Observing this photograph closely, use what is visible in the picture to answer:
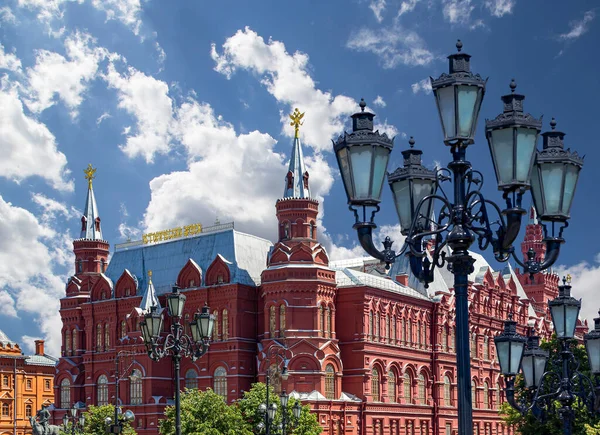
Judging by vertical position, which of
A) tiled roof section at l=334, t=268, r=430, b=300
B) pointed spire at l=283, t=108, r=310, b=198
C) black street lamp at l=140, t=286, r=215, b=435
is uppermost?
pointed spire at l=283, t=108, r=310, b=198

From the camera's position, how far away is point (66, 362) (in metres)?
82.8

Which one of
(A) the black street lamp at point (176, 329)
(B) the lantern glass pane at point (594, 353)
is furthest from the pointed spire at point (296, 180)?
(B) the lantern glass pane at point (594, 353)

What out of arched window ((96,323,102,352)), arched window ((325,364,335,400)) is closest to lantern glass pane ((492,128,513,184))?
arched window ((325,364,335,400))

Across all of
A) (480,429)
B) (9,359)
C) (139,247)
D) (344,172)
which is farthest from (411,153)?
(9,359)

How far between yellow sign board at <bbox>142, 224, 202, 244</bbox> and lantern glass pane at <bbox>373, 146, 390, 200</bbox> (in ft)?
221

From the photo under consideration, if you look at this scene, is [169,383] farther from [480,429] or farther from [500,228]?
[500,228]

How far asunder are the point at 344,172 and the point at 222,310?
61.2 meters

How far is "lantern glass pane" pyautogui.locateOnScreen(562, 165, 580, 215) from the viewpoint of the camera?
541 inches

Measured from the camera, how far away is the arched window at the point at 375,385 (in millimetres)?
72812

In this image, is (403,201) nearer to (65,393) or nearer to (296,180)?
(296,180)

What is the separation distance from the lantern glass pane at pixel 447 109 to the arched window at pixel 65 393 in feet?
245

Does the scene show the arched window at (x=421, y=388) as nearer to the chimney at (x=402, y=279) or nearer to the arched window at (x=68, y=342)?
the chimney at (x=402, y=279)

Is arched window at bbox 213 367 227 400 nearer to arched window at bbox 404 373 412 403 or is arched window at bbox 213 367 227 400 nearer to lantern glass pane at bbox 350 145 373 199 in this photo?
arched window at bbox 404 373 412 403

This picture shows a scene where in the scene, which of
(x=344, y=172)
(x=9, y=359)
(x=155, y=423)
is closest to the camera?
(x=344, y=172)
